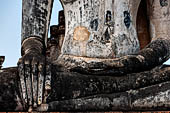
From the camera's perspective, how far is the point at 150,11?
5.34m

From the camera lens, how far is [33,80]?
3350 millimetres

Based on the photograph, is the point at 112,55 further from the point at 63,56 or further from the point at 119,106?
the point at 119,106

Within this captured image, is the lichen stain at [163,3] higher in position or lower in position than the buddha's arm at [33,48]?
higher

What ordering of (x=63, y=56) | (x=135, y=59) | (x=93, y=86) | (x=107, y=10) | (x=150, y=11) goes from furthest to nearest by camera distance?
(x=150, y=11) → (x=107, y=10) → (x=63, y=56) → (x=135, y=59) → (x=93, y=86)

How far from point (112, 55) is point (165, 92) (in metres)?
1.11

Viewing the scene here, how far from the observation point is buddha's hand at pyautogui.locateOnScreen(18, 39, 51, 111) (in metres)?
3.30

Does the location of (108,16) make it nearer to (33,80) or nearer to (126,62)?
(126,62)

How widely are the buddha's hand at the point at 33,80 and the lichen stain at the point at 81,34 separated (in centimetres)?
112

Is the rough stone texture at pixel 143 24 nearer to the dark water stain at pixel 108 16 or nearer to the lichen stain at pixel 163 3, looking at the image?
the lichen stain at pixel 163 3

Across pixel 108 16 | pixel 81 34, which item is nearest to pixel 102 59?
pixel 81 34

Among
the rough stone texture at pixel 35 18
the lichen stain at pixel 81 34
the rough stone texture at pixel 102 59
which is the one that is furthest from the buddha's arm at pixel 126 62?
the rough stone texture at pixel 35 18

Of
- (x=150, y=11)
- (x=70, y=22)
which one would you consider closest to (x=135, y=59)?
(x=70, y=22)

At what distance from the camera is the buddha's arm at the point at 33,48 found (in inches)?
131

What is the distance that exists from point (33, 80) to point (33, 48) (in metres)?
0.76
